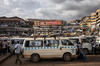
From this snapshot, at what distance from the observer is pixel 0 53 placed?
36.2 feet

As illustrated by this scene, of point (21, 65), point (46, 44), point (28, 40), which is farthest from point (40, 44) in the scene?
point (21, 65)

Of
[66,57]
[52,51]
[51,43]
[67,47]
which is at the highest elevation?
[51,43]

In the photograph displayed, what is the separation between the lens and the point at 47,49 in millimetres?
7836

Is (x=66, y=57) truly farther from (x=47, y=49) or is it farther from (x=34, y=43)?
(x=34, y=43)

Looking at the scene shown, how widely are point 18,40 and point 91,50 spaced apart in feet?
29.5

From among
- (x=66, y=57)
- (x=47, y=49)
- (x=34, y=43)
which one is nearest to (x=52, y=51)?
(x=47, y=49)

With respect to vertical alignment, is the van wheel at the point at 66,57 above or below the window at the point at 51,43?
below

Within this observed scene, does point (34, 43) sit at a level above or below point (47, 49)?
above

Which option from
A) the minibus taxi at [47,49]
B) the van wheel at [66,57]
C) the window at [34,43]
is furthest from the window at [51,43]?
the van wheel at [66,57]

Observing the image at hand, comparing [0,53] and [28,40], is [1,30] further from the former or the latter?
[28,40]

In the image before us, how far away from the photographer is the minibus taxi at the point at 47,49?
7.80 metres

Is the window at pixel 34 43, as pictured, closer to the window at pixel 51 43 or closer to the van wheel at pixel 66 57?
the window at pixel 51 43

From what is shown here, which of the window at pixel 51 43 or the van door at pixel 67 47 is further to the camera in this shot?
the window at pixel 51 43

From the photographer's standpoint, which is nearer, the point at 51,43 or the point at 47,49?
the point at 47,49
